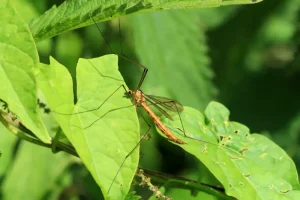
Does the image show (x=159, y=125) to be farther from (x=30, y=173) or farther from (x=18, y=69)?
(x=30, y=173)

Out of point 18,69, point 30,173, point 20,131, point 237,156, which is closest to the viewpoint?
point 18,69

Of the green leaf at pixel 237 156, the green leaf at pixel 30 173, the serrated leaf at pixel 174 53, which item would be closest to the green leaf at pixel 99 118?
the green leaf at pixel 237 156

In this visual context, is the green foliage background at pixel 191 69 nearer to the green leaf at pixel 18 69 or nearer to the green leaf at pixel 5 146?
the green leaf at pixel 5 146

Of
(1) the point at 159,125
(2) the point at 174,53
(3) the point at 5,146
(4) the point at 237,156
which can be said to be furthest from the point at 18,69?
(2) the point at 174,53


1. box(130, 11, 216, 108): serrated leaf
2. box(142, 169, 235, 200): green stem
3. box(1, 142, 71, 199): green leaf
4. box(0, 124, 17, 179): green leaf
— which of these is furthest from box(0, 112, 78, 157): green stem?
box(130, 11, 216, 108): serrated leaf

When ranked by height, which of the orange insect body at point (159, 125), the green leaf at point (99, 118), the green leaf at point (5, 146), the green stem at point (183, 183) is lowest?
the green leaf at point (5, 146)

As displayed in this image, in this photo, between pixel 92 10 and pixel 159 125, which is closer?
pixel 92 10

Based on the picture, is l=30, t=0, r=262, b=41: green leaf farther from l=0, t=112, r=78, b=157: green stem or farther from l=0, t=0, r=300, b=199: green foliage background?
l=0, t=0, r=300, b=199: green foliage background

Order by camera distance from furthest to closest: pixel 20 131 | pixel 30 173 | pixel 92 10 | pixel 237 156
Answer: pixel 30 173 → pixel 237 156 → pixel 20 131 → pixel 92 10
